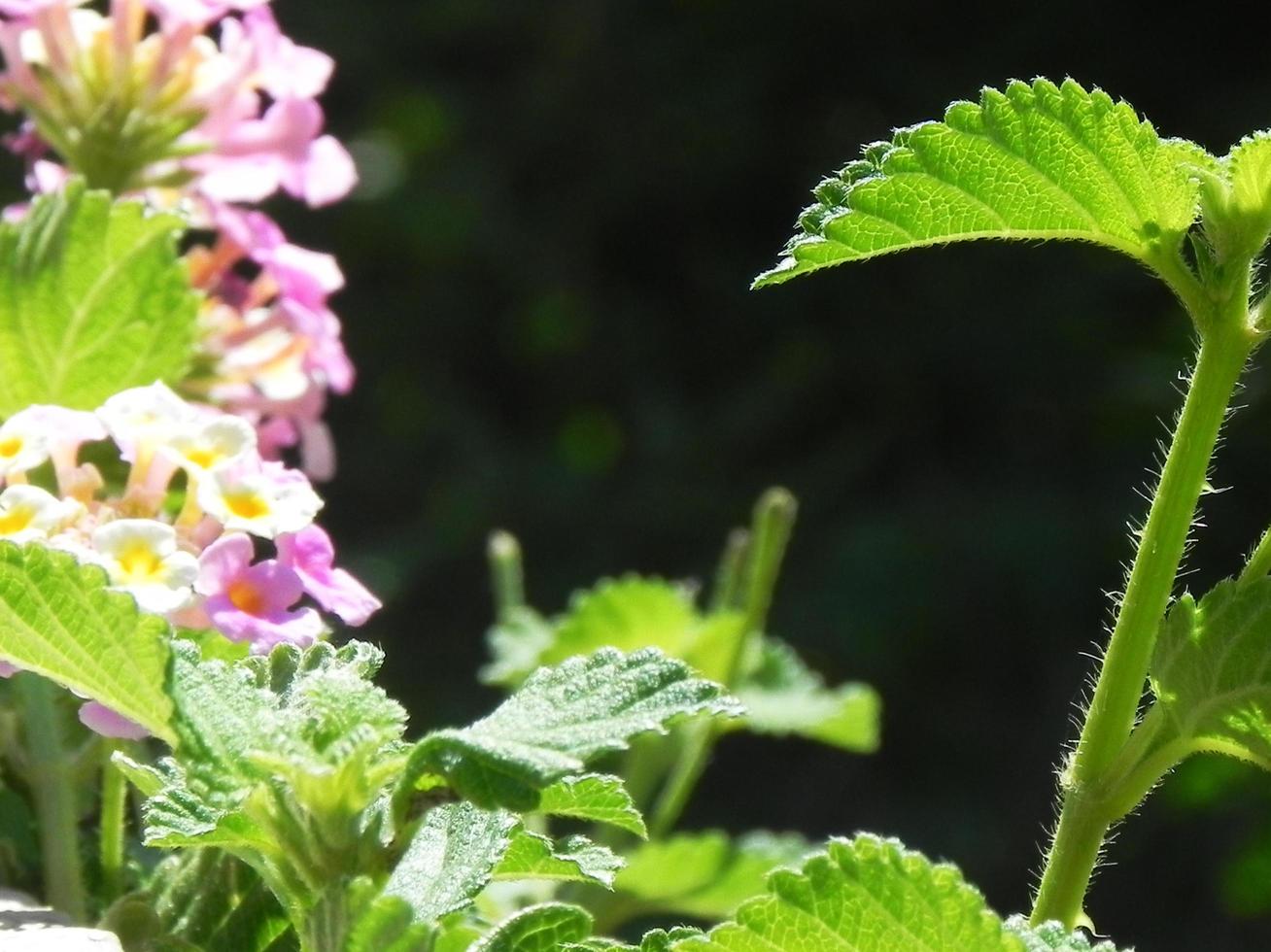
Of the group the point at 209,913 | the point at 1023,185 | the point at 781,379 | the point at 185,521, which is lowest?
the point at 209,913

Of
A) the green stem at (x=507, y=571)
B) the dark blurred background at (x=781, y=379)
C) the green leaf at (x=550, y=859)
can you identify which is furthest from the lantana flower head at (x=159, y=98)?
the dark blurred background at (x=781, y=379)

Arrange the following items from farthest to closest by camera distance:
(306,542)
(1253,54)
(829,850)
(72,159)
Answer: (1253,54)
(72,159)
(306,542)
(829,850)

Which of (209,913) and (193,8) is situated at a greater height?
(193,8)

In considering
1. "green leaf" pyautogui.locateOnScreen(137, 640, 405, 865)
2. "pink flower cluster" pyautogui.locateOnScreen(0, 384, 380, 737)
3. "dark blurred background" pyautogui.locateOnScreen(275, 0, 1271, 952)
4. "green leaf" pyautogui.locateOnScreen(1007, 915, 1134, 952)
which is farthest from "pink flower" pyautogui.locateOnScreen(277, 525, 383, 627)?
"dark blurred background" pyautogui.locateOnScreen(275, 0, 1271, 952)

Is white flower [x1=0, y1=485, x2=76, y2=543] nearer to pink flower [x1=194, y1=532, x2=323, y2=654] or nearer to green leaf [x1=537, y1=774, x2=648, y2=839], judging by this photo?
pink flower [x1=194, y1=532, x2=323, y2=654]

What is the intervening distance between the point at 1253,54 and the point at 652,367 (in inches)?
40.7

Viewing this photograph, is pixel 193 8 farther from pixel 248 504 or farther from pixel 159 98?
pixel 248 504

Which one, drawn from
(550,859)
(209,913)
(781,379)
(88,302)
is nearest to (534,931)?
(550,859)

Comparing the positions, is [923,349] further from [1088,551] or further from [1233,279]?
[1233,279]

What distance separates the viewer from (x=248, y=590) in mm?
516

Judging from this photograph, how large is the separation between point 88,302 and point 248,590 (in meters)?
0.17

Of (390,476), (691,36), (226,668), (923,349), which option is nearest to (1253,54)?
(923,349)

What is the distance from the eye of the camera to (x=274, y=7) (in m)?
2.79

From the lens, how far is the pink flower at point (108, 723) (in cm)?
48
